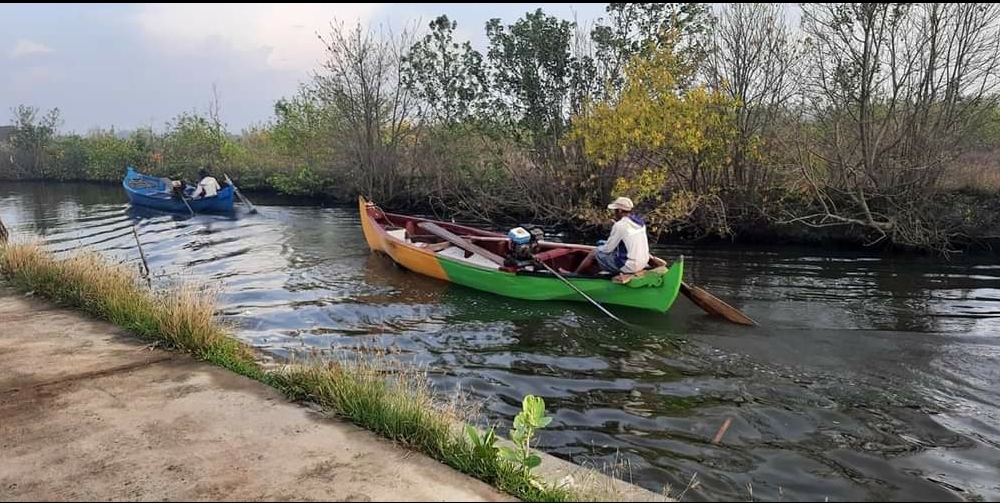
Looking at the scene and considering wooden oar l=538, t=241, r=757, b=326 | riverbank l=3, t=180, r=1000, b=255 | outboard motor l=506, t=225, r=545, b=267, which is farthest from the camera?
riverbank l=3, t=180, r=1000, b=255

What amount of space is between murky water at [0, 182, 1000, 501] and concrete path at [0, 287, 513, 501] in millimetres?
1913

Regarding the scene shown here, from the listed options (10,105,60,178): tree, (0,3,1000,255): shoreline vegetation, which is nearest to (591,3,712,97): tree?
(0,3,1000,255): shoreline vegetation

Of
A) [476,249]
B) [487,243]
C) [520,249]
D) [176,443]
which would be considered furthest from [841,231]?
[176,443]

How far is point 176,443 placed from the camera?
14.6 feet

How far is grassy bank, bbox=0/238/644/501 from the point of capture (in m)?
4.11

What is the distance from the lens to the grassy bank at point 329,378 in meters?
4.11

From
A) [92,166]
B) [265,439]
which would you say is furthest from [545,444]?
[92,166]

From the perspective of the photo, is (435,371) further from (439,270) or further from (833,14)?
(833,14)

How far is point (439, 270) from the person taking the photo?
39.7ft

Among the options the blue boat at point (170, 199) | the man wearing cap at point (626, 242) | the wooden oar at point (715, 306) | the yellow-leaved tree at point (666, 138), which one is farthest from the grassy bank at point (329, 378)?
the blue boat at point (170, 199)

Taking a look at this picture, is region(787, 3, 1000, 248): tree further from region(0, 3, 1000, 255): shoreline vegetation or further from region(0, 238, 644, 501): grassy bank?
region(0, 238, 644, 501): grassy bank

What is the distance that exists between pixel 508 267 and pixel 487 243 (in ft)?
7.07

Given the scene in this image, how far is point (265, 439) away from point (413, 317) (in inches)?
223

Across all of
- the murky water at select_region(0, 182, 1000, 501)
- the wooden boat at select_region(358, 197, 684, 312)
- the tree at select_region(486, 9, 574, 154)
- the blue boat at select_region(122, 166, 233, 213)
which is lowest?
the murky water at select_region(0, 182, 1000, 501)
